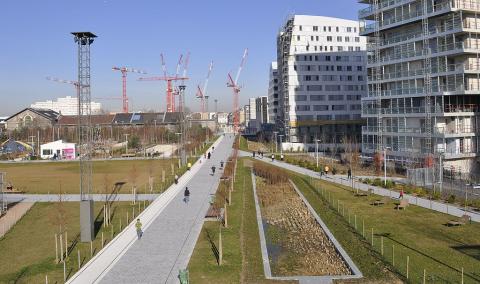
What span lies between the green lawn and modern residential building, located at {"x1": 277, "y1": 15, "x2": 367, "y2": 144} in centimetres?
5453

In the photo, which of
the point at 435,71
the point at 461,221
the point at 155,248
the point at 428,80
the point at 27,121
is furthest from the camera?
the point at 27,121

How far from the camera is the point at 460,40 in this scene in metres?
46.3

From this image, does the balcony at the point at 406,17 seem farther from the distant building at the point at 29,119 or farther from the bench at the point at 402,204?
the distant building at the point at 29,119

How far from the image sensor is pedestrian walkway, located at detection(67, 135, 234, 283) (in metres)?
18.3

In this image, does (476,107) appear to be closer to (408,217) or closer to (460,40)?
(460,40)

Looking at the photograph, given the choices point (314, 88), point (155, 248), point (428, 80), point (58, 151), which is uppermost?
point (314, 88)

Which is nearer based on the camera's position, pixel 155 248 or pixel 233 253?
pixel 233 253

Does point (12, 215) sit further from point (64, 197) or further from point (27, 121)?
point (27, 121)

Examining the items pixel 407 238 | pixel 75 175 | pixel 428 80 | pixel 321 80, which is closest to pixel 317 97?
pixel 321 80

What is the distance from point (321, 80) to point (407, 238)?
225ft

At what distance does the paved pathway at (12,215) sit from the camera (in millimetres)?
27438

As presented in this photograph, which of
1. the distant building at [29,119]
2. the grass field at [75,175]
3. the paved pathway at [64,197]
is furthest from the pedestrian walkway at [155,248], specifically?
the distant building at [29,119]

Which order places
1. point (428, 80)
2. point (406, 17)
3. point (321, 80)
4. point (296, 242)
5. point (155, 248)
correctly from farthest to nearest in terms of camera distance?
point (321, 80)
point (406, 17)
point (428, 80)
point (296, 242)
point (155, 248)

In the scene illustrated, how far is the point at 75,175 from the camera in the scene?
52.4 meters
